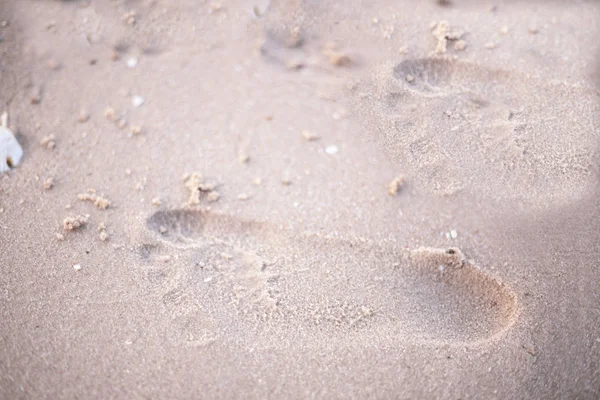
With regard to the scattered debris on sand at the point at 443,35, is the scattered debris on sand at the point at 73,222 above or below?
below

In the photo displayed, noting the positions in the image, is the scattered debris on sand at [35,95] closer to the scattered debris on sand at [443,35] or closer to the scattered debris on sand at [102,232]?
the scattered debris on sand at [102,232]

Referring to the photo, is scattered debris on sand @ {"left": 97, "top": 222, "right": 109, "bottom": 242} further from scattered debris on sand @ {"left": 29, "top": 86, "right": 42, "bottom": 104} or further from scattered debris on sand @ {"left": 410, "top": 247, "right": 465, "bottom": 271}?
scattered debris on sand @ {"left": 410, "top": 247, "right": 465, "bottom": 271}

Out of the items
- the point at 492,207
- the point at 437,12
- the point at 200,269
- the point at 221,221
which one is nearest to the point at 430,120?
the point at 492,207

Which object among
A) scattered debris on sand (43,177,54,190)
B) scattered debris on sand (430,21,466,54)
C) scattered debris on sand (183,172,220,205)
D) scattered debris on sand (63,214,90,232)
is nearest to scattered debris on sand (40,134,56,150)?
scattered debris on sand (43,177,54,190)

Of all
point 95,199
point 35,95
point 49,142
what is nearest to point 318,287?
point 95,199

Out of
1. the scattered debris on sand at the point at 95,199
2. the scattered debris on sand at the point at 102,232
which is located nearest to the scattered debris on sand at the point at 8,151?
the scattered debris on sand at the point at 95,199

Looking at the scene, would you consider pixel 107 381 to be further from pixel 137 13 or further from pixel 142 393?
pixel 137 13

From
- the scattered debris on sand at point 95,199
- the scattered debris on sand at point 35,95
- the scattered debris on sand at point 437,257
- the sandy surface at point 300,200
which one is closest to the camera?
the sandy surface at point 300,200
